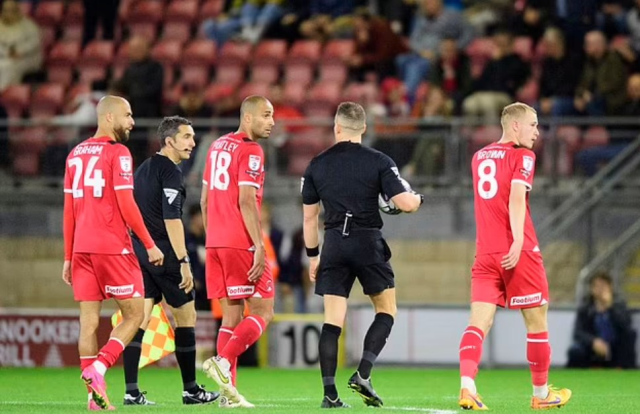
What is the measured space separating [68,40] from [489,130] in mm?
8348

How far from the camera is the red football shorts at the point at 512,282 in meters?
10.6

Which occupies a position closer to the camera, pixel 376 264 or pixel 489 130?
pixel 376 264

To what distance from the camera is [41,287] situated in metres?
20.0

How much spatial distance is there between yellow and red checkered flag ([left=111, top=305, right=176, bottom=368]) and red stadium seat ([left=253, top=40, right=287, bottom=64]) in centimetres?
1001

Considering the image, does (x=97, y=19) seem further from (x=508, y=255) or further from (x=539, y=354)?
(x=539, y=354)

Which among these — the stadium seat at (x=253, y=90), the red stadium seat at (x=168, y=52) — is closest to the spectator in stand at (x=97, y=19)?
the red stadium seat at (x=168, y=52)

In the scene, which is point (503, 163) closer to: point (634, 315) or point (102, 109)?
point (102, 109)

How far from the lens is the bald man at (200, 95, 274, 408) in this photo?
11.3m

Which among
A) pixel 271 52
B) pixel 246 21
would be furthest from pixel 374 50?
pixel 246 21

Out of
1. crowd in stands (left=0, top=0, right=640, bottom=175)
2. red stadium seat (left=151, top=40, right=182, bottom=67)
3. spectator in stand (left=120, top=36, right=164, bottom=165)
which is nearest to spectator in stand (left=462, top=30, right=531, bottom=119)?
crowd in stands (left=0, top=0, right=640, bottom=175)

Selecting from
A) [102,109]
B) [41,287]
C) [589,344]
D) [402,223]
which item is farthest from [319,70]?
[102,109]

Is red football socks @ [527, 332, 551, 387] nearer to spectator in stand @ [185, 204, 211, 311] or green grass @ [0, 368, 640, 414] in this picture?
green grass @ [0, 368, 640, 414]

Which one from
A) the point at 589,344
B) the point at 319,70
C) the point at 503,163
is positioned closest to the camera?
the point at 503,163

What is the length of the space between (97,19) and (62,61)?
1.11m
